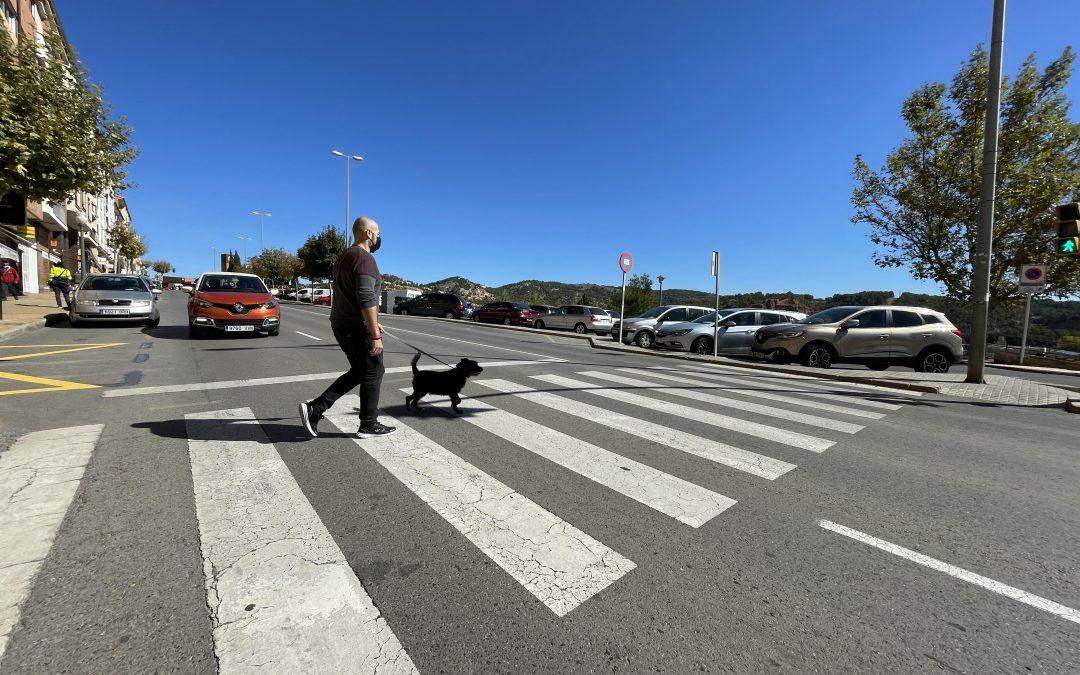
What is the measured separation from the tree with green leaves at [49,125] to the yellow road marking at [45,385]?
329cm

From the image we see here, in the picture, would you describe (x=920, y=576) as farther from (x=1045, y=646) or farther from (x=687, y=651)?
(x=687, y=651)

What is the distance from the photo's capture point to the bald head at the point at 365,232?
13.4 ft

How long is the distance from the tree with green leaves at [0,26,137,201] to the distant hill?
18208 millimetres

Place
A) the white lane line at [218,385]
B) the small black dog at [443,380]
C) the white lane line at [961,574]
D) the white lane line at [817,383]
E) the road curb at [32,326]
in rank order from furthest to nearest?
the road curb at [32,326], the white lane line at [817,383], the white lane line at [218,385], the small black dog at [443,380], the white lane line at [961,574]

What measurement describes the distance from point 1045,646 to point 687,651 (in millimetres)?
1475

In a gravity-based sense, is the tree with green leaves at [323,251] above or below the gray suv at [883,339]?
above

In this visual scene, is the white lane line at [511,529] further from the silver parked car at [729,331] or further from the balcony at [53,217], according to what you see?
the balcony at [53,217]

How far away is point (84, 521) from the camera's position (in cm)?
245

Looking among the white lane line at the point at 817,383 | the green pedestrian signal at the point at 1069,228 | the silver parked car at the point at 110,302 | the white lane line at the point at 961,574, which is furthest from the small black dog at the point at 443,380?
the silver parked car at the point at 110,302

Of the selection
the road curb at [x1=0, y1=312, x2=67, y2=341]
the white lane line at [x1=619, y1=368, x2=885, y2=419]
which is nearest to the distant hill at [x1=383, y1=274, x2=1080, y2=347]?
the white lane line at [x1=619, y1=368, x2=885, y2=419]

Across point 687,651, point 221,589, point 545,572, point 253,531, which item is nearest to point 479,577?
point 545,572

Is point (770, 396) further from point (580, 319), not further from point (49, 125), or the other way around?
point (580, 319)

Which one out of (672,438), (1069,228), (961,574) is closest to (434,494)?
(672,438)

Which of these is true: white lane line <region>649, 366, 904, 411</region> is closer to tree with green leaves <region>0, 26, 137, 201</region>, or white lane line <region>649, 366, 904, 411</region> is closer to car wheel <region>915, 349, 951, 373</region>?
car wheel <region>915, 349, 951, 373</region>
